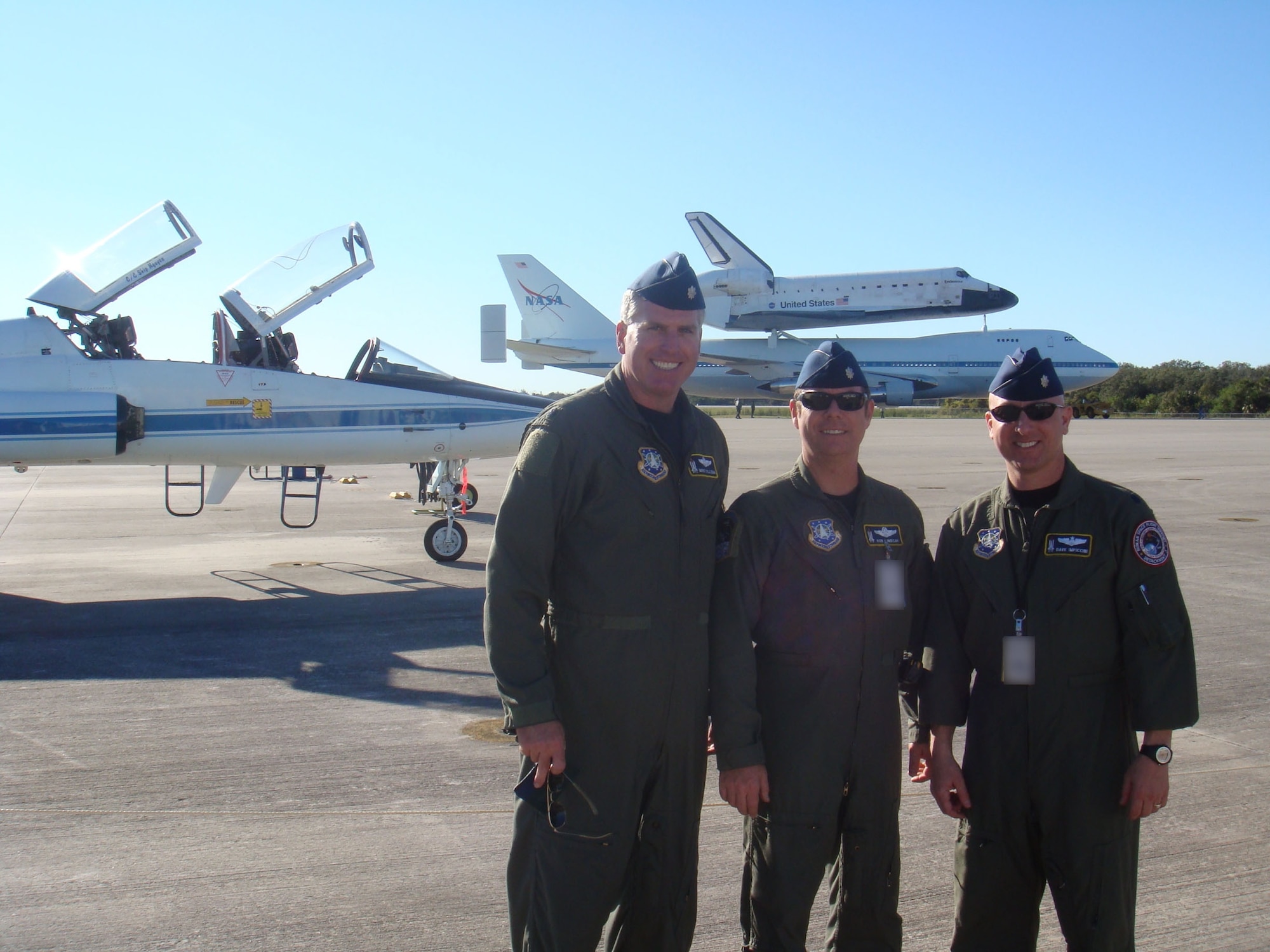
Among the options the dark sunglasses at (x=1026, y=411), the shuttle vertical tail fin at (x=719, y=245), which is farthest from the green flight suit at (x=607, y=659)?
A: the shuttle vertical tail fin at (x=719, y=245)

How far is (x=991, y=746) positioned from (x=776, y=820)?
25.1 inches

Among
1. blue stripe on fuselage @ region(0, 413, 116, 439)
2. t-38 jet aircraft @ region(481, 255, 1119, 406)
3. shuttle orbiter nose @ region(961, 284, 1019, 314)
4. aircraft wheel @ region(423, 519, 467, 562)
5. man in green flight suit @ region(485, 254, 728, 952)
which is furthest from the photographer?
shuttle orbiter nose @ region(961, 284, 1019, 314)

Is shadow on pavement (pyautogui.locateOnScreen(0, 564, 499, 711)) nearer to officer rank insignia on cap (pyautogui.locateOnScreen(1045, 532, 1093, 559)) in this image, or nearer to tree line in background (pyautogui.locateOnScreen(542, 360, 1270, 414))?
officer rank insignia on cap (pyautogui.locateOnScreen(1045, 532, 1093, 559))

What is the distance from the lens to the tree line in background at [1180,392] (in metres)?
62.6

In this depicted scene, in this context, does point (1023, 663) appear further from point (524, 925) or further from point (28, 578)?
point (28, 578)

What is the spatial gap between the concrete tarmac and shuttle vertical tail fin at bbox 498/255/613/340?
2844 centimetres

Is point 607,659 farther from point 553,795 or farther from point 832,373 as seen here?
point 832,373

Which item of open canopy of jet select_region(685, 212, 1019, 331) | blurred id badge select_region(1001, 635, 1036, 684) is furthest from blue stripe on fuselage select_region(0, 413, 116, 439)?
open canopy of jet select_region(685, 212, 1019, 331)

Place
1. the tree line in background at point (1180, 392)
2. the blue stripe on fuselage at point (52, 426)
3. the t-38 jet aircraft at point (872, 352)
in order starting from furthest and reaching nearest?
the tree line in background at point (1180, 392)
the t-38 jet aircraft at point (872, 352)
the blue stripe on fuselage at point (52, 426)

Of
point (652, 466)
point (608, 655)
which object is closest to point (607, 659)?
point (608, 655)

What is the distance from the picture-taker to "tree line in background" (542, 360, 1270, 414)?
6256 centimetres

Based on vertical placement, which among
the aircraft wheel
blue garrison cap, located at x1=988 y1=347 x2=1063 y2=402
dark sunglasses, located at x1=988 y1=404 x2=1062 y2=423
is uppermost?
blue garrison cap, located at x1=988 y1=347 x2=1063 y2=402

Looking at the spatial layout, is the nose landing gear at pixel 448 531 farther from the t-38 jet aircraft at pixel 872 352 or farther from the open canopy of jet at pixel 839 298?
the open canopy of jet at pixel 839 298

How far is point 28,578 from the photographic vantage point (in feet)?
28.7
